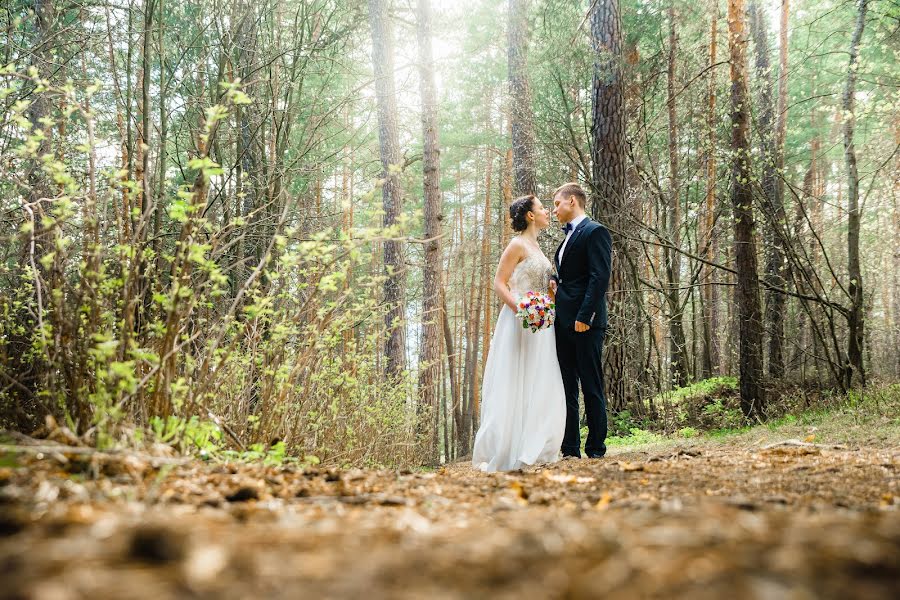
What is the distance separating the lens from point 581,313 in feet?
17.5

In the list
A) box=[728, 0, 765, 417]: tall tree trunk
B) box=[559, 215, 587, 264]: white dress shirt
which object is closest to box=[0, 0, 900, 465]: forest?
box=[728, 0, 765, 417]: tall tree trunk

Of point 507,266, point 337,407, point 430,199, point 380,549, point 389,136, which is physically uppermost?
point 389,136

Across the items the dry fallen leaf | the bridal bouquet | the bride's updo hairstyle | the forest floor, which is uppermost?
the bride's updo hairstyle

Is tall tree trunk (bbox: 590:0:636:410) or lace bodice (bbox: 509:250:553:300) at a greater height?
tall tree trunk (bbox: 590:0:636:410)

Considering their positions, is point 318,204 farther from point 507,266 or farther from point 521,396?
point 521,396

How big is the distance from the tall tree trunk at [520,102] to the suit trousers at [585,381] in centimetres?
620

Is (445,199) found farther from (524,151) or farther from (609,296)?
(609,296)

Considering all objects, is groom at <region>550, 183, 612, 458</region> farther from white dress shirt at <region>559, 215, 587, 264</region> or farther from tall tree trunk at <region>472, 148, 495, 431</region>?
tall tree trunk at <region>472, 148, 495, 431</region>

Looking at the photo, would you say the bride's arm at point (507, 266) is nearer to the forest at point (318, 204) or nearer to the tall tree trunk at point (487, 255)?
the forest at point (318, 204)

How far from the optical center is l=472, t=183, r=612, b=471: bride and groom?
5.39 metres

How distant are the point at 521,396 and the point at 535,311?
2.53 feet

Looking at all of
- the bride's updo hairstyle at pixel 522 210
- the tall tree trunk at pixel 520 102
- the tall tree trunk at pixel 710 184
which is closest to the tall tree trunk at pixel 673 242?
the tall tree trunk at pixel 710 184

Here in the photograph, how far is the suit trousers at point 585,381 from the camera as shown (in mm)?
5395

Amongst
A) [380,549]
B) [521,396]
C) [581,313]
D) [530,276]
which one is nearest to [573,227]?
[530,276]
